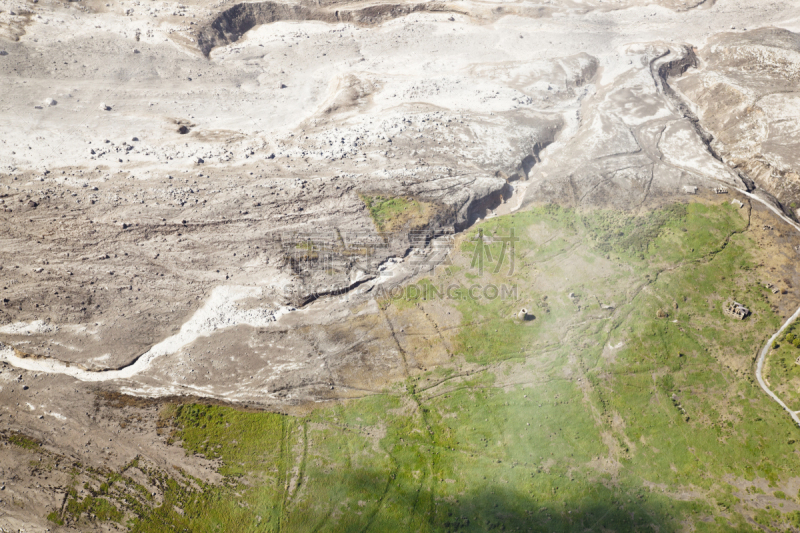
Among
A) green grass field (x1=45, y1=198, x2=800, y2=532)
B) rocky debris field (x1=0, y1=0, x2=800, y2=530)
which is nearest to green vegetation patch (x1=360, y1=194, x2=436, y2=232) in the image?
rocky debris field (x1=0, y1=0, x2=800, y2=530)

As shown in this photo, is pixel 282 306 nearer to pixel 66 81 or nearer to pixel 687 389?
pixel 687 389

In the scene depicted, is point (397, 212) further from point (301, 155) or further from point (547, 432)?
point (547, 432)

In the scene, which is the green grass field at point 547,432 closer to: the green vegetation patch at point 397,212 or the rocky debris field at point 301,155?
the rocky debris field at point 301,155

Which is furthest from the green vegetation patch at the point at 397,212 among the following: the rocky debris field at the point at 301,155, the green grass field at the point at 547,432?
the green grass field at the point at 547,432

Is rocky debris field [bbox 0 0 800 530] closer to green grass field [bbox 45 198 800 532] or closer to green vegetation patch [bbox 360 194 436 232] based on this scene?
green vegetation patch [bbox 360 194 436 232]

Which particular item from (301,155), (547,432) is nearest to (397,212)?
(301,155)

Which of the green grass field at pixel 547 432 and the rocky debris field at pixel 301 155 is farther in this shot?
the rocky debris field at pixel 301 155

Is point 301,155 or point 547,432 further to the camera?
point 301,155

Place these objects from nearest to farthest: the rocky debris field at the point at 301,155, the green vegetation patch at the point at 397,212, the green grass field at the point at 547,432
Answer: the green grass field at the point at 547,432, the rocky debris field at the point at 301,155, the green vegetation patch at the point at 397,212

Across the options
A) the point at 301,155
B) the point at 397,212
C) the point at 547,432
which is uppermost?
the point at 301,155
